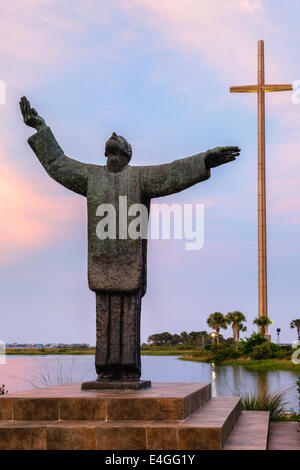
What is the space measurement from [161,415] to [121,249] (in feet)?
7.44

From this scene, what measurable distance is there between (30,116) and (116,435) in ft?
14.6

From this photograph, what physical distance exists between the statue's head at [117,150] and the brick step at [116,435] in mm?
→ 3384

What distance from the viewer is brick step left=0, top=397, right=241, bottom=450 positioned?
6.03 metres

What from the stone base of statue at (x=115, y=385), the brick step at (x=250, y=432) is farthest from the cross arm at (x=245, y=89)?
the stone base of statue at (x=115, y=385)

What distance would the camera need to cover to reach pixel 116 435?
614 cm

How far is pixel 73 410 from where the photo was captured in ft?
22.0

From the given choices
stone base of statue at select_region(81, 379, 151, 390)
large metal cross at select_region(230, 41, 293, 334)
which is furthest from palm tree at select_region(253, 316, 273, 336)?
stone base of statue at select_region(81, 379, 151, 390)

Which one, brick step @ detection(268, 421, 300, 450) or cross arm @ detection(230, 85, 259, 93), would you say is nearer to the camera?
brick step @ detection(268, 421, 300, 450)

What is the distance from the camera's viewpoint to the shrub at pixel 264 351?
39.6 m

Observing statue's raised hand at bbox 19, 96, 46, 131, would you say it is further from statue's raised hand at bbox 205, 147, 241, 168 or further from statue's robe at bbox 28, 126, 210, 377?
statue's raised hand at bbox 205, 147, 241, 168

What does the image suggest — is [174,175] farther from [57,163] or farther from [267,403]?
[267,403]

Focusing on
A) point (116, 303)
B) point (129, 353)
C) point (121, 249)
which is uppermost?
point (121, 249)
